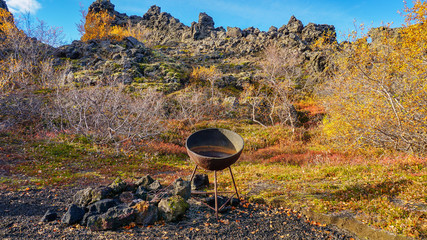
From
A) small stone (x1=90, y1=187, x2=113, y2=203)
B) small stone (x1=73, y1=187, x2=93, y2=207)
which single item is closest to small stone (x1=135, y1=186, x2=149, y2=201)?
small stone (x1=90, y1=187, x2=113, y2=203)

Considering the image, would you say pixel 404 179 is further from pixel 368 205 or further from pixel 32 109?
pixel 32 109

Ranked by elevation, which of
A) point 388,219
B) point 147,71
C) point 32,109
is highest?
point 147,71

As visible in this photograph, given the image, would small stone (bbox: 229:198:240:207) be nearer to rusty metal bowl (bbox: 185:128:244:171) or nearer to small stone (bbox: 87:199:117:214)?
rusty metal bowl (bbox: 185:128:244:171)

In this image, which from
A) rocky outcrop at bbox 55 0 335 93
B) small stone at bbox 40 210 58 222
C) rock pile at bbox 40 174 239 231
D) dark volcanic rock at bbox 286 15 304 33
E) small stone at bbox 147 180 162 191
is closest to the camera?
rock pile at bbox 40 174 239 231

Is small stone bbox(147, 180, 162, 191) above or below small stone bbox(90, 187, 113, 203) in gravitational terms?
below

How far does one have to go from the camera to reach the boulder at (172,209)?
18.0ft

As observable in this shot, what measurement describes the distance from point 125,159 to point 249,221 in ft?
30.1

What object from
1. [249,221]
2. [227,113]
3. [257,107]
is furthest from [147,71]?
[249,221]

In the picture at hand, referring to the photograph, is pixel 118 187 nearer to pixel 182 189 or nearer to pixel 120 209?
pixel 120 209

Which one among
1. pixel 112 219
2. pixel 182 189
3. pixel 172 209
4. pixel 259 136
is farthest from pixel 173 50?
pixel 112 219

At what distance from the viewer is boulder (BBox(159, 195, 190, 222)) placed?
18.0 ft

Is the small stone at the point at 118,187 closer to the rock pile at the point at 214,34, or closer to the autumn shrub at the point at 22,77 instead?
the autumn shrub at the point at 22,77

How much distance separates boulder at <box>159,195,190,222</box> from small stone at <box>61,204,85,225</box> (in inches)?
80.5

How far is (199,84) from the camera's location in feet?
101
